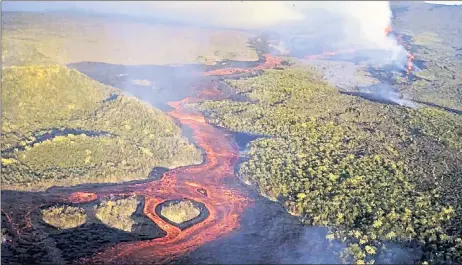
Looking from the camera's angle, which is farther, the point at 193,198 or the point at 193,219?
the point at 193,198

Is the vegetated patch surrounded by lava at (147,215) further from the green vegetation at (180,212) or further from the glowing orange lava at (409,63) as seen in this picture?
the glowing orange lava at (409,63)

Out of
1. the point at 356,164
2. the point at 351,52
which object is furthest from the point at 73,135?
the point at 351,52

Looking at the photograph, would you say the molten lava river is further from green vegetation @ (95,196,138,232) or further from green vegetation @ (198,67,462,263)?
green vegetation @ (198,67,462,263)

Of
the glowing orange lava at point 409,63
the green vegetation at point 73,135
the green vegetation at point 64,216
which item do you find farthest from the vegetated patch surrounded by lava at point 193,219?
A: the glowing orange lava at point 409,63

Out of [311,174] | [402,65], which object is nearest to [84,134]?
[311,174]

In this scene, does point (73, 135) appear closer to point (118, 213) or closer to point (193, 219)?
point (118, 213)

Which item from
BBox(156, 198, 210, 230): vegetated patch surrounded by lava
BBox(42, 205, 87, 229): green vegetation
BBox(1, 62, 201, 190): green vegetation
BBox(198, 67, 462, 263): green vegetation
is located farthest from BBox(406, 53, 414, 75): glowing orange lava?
BBox(42, 205, 87, 229): green vegetation

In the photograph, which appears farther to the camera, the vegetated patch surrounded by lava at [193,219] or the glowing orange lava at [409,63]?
the glowing orange lava at [409,63]
